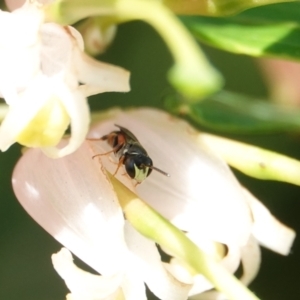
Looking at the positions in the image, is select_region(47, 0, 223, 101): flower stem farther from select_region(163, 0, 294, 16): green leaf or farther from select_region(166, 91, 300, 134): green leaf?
select_region(166, 91, 300, 134): green leaf

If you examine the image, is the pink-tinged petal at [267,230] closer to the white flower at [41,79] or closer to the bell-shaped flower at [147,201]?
the bell-shaped flower at [147,201]

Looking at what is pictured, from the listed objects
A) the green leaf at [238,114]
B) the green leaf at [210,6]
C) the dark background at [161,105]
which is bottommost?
the dark background at [161,105]

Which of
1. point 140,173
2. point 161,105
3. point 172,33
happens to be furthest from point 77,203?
point 161,105

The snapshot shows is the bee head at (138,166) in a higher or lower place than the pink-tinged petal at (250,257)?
higher

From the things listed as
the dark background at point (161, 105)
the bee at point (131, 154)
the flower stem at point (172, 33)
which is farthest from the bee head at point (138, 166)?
the dark background at point (161, 105)

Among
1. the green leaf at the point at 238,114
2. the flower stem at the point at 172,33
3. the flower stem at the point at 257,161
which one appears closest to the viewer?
the flower stem at the point at 172,33

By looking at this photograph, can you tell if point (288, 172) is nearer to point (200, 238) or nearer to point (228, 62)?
point (200, 238)

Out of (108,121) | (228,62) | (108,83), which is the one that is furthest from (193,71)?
(228,62)

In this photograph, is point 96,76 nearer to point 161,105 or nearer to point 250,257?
point 250,257
